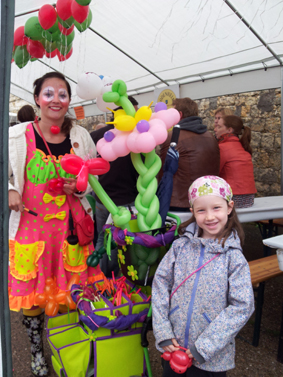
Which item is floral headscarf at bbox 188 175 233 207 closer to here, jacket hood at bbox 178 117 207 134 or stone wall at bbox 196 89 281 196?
jacket hood at bbox 178 117 207 134

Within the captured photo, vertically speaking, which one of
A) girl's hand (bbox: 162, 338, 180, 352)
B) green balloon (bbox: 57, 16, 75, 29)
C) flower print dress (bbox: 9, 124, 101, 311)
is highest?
green balloon (bbox: 57, 16, 75, 29)

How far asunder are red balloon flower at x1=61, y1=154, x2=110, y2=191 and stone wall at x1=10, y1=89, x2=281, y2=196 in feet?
13.9

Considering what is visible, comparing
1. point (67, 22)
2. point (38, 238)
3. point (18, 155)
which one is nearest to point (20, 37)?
point (67, 22)

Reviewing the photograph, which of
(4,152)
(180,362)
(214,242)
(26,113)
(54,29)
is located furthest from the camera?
(26,113)

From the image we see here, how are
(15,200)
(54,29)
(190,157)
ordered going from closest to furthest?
(15,200) < (54,29) < (190,157)

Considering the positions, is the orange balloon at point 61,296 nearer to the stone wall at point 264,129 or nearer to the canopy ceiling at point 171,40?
the canopy ceiling at point 171,40

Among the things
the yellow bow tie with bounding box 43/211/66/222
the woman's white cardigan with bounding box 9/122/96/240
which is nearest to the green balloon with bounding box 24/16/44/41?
the woman's white cardigan with bounding box 9/122/96/240

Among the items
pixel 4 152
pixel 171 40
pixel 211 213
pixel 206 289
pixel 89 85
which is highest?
pixel 171 40

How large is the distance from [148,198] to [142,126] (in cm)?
34

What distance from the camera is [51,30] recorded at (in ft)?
5.66

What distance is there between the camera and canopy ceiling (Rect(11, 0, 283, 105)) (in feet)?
8.82

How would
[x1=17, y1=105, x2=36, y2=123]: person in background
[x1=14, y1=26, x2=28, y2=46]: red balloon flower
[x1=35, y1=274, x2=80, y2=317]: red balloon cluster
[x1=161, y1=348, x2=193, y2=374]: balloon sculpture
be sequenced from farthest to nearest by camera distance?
1. [x1=17, y1=105, x2=36, y2=123]: person in background
2. [x1=14, y1=26, x2=28, y2=46]: red balloon flower
3. [x1=35, y1=274, x2=80, y2=317]: red balloon cluster
4. [x1=161, y1=348, x2=193, y2=374]: balloon sculpture

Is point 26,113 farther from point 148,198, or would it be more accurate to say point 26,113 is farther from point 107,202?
point 148,198

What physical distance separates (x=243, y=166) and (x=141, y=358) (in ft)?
6.66
